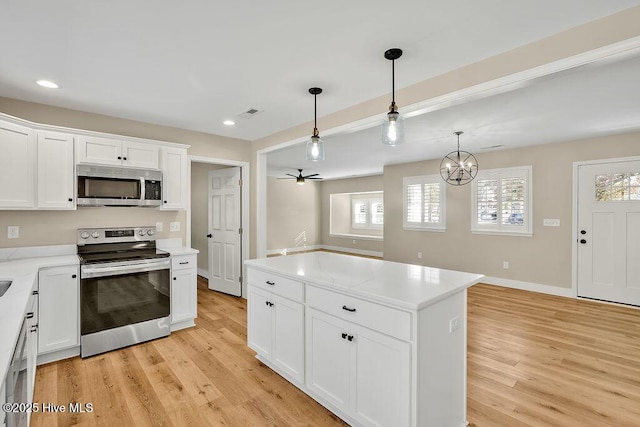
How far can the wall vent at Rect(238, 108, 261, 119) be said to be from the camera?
11.1 ft

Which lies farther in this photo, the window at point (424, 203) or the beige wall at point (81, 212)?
the window at point (424, 203)

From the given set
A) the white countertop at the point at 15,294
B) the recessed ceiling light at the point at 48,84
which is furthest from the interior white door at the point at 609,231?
the recessed ceiling light at the point at 48,84

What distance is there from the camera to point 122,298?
301cm

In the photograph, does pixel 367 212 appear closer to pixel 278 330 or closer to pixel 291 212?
pixel 291 212

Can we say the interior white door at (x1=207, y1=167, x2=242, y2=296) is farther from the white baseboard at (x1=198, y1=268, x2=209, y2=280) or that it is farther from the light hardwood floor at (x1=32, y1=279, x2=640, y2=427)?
the light hardwood floor at (x1=32, y1=279, x2=640, y2=427)

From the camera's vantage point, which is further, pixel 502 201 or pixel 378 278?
pixel 502 201

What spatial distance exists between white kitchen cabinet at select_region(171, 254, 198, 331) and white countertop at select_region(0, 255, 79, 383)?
0.93 metres

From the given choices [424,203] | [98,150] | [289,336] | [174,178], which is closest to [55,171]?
[98,150]

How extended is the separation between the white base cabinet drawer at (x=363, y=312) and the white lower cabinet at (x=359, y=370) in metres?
0.04

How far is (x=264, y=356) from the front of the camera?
8.59ft

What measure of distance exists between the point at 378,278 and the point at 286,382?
1.20m

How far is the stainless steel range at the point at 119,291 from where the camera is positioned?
2.84 meters

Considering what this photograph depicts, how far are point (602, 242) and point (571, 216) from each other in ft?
1.74

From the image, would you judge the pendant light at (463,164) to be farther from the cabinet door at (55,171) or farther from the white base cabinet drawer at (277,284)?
the cabinet door at (55,171)
